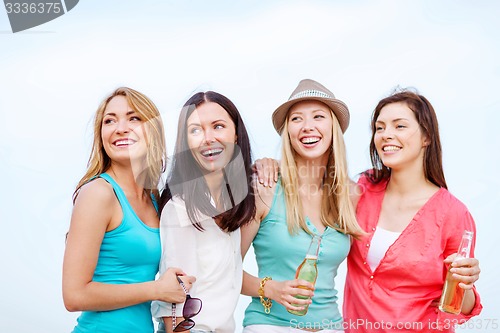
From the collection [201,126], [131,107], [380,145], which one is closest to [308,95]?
[380,145]

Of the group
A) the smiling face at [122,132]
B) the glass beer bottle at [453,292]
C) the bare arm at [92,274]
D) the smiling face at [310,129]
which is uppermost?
the smiling face at [122,132]

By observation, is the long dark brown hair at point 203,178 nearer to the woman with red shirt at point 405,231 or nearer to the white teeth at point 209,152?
the white teeth at point 209,152

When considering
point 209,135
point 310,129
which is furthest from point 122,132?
point 310,129

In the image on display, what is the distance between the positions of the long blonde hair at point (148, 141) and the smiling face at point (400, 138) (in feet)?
4.13

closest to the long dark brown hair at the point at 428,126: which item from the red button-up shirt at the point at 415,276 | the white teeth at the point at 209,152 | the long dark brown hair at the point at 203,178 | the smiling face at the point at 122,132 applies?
the red button-up shirt at the point at 415,276

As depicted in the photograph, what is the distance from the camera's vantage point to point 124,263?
8.66 feet

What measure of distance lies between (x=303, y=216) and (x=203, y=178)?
641mm

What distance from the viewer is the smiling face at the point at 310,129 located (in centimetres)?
320

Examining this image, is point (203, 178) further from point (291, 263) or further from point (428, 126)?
point (428, 126)

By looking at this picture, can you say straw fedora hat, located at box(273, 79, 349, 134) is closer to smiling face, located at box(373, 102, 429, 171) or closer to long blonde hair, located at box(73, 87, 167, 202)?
smiling face, located at box(373, 102, 429, 171)

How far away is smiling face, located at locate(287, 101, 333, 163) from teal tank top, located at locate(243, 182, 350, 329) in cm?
30

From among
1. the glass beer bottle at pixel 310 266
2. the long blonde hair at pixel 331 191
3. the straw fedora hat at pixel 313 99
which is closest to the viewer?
the glass beer bottle at pixel 310 266

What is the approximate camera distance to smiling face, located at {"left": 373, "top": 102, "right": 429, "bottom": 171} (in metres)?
3.21

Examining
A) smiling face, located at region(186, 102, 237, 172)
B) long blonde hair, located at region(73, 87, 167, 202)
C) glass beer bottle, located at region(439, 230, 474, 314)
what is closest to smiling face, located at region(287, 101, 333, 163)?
smiling face, located at region(186, 102, 237, 172)
